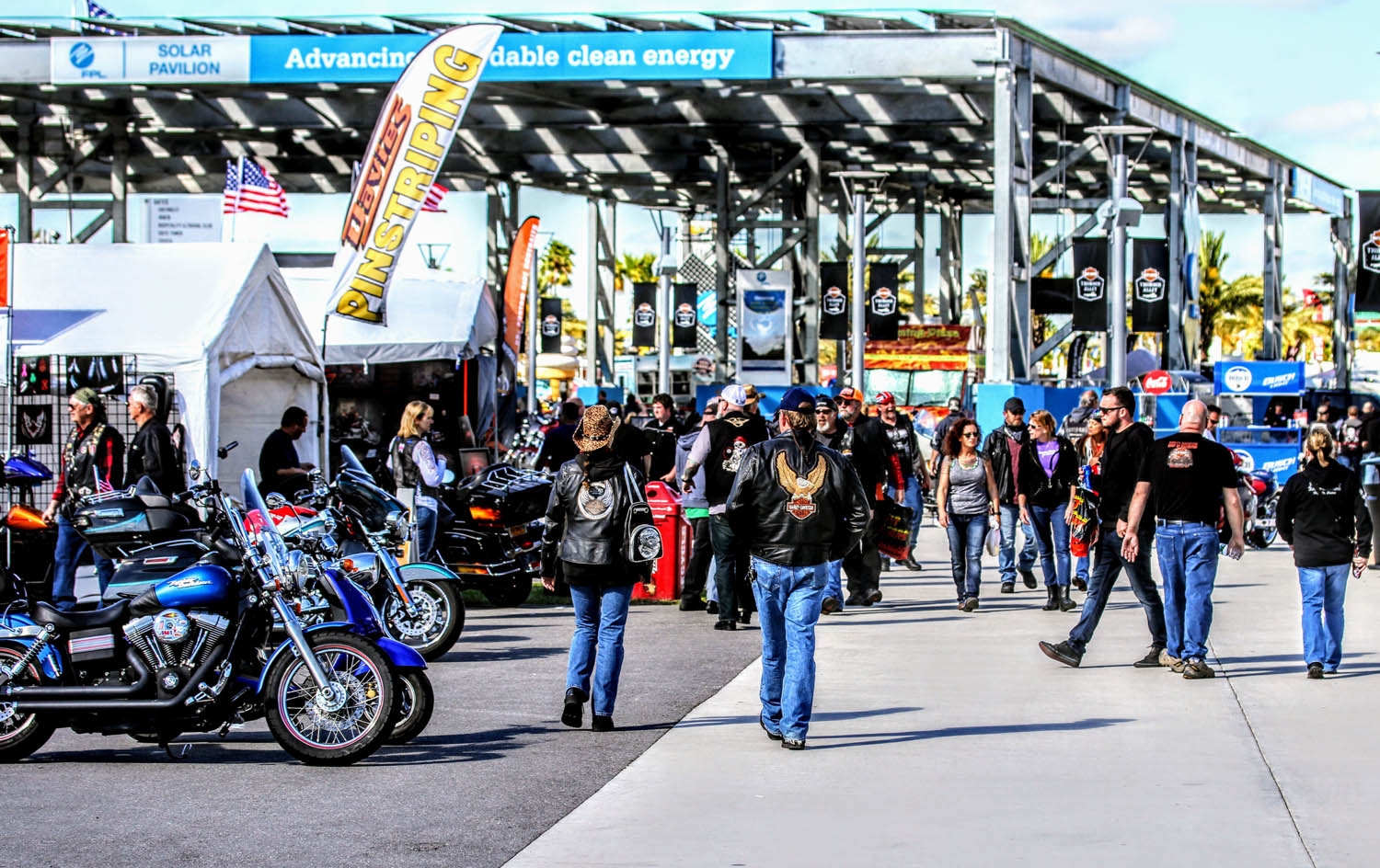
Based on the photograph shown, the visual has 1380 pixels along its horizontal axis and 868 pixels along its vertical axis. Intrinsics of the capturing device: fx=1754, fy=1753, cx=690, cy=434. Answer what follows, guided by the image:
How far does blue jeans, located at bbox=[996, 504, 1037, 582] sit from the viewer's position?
50.6 feet

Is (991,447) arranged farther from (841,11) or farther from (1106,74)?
(1106,74)

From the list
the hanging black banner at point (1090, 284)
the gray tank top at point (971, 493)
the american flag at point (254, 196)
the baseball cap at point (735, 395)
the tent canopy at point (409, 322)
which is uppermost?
the american flag at point (254, 196)

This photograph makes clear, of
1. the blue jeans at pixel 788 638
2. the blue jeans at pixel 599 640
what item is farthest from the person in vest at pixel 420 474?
the blue jeans at pixel 788 638

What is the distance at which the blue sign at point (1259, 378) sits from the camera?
30.9 meters

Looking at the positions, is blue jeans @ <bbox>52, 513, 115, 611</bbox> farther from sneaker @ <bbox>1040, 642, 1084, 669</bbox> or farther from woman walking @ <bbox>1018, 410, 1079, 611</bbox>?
woman walking @ <bbox>1018, 410, 1079, 611</bbox>

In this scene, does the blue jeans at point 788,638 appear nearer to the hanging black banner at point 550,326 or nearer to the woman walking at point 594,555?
the woman walking at point 594,555

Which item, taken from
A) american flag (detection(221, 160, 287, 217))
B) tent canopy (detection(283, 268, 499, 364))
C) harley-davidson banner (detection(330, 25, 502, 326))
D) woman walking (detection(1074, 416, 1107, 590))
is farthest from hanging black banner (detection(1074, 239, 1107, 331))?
harley-davidson banner (detection(330, 25, 502, 326))

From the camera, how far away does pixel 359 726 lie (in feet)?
25.9

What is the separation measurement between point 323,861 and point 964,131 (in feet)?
114

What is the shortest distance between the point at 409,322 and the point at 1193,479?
15.6 metres

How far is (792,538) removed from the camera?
838 cm

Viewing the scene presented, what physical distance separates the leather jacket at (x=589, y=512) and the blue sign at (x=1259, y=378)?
78.8 ft

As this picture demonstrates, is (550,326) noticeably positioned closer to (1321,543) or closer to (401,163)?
(401,163)

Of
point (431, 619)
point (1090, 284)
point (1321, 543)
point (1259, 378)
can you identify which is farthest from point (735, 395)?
point (1090, 284)
